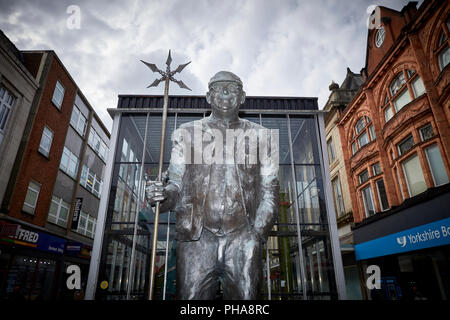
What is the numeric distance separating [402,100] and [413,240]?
6.64 meters

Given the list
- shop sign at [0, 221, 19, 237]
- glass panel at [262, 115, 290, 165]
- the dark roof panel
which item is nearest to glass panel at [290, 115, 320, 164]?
glass panel at [262, 115, 290, 165]

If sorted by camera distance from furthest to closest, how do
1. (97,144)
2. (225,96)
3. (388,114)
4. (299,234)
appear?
(97,144), (388,114), (299,234), (225,96)

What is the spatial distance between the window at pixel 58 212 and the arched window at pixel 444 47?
20.5 meters

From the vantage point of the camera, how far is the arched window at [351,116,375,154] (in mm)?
15633

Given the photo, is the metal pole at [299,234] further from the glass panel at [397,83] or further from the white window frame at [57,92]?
the white window frame at [57,92]

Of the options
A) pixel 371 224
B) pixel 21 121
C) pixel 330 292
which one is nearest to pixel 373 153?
pixel 371 224

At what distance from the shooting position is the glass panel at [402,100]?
40.7ft

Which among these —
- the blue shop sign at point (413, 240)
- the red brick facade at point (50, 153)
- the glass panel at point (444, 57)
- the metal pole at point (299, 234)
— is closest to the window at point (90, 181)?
the red brick facade at point (50, 153)

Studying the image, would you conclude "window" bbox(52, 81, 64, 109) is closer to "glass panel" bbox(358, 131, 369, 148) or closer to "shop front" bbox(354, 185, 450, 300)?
"glass panel" bbox(358, 131, 369, 148)

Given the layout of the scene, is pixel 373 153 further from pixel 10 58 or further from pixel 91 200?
pixel 91 200

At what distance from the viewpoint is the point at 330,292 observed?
337 inches

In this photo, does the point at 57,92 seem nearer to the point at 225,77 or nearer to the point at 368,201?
the point at 225,77

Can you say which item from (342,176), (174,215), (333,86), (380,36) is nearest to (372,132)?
(342,176)

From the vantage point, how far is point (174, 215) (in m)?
9.05
